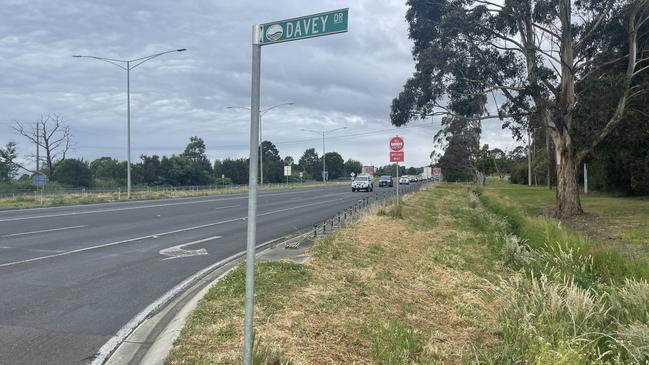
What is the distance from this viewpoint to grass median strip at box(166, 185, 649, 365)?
201 inches

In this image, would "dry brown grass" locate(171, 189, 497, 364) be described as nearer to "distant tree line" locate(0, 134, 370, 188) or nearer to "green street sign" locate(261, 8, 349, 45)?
"green street sign" locate(261, 8, 349, 45)

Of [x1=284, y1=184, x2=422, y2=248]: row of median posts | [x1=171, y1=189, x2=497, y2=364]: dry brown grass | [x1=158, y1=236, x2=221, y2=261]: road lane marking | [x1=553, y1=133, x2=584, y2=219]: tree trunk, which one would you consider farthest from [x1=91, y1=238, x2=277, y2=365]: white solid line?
[x1=553, y1=133, x2=584, y2=219]: tree trunk

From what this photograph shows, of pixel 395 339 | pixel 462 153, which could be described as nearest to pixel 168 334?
pixel 395 339

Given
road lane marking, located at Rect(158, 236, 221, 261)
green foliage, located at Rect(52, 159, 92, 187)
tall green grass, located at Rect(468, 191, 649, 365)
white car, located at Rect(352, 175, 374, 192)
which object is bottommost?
road lane marking, located at Rect(158, 236, 221, 261)

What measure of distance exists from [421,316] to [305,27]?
14.2 ft

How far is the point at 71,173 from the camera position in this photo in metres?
71.1

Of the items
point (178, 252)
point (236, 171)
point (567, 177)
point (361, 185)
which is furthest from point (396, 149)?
point (236, 171)

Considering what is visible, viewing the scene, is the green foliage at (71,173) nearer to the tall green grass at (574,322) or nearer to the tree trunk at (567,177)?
the tree trunk at (567,177)

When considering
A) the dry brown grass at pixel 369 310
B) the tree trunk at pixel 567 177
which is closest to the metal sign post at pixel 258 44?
the dry brown grass at pixel 369 310

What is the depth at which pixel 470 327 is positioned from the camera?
21.2 ft

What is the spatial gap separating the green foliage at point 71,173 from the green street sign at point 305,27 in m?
73.0

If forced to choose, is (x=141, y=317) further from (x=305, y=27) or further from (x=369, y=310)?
(x=305, y=27)

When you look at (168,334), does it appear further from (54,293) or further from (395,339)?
(54,293)

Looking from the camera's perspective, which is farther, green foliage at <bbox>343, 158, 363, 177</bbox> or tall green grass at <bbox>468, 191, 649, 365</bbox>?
green foliage at <bbox>343, 158, 363, 177</bbox>
